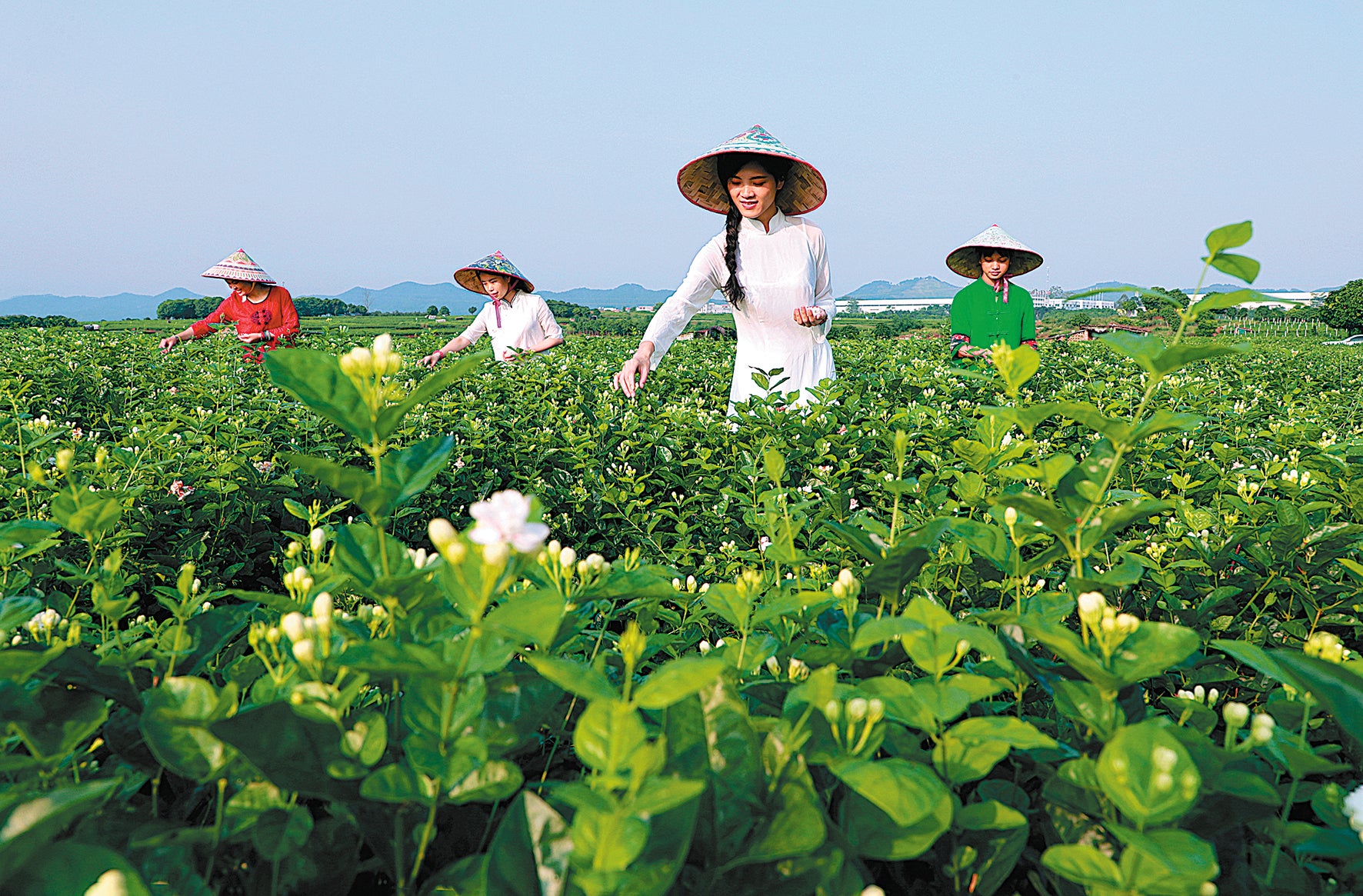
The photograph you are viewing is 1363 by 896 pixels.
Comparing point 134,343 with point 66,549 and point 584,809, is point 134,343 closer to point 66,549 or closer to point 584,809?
point 66,549

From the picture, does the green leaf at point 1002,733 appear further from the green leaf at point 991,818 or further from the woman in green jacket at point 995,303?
the woman in green jacket at point 995,303

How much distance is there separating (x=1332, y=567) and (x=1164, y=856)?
6.16 ft

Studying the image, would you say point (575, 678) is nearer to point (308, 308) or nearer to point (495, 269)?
point (495, 269)

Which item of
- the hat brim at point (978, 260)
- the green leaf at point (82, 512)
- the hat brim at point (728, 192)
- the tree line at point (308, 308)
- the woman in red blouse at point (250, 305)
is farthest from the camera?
the tree line at point (308, 308)

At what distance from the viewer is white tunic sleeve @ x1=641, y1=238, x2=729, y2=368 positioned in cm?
455

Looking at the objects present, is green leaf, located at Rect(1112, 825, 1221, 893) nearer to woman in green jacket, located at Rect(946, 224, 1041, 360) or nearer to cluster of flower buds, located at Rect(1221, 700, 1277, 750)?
cluster of flower buds, located at Rect(1221, 700, 1277, 750)

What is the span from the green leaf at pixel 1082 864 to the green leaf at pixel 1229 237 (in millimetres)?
874

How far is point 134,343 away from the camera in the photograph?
8930 millimetres

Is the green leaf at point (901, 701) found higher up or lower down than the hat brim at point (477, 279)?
lower down

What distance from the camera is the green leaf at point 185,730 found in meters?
0.78

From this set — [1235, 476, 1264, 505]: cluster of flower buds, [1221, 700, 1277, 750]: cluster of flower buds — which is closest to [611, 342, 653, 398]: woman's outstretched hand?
[1235, 476, 1264, 505]: cluster of flower buds

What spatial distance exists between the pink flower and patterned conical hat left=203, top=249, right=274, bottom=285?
8.72 metres

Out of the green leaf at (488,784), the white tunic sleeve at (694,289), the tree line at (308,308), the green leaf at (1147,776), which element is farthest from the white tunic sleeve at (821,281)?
the tree line at (308,308)

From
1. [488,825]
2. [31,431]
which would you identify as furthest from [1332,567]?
[31,431]
